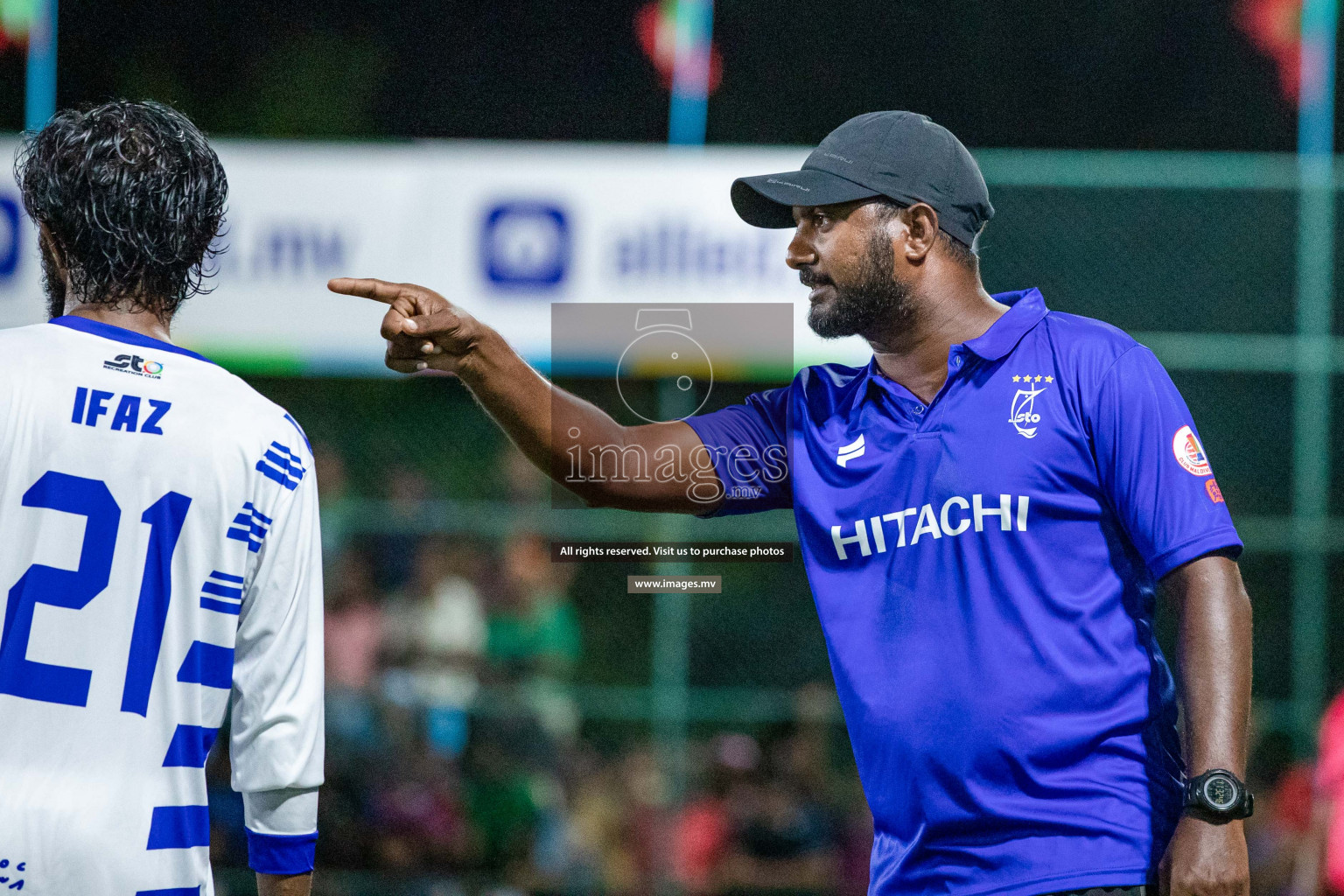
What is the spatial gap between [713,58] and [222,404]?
5049mm

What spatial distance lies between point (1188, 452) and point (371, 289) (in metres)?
1.39

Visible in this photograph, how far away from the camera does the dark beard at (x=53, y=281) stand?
1.79 metres

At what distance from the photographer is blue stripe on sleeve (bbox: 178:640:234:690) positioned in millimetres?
1676

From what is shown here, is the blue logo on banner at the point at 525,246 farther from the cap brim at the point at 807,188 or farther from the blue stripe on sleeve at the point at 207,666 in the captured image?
the blue stripe on sleeve at the point at 207,666

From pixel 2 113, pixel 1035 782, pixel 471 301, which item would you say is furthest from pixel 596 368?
pixel 1035 782

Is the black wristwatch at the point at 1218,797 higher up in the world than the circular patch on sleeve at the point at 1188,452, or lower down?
lower down

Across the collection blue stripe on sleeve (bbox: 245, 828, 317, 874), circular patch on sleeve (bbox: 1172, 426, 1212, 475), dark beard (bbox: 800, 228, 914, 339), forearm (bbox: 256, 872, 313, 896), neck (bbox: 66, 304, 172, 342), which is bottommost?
forearm (bbox: 256, 872, 313, 896)

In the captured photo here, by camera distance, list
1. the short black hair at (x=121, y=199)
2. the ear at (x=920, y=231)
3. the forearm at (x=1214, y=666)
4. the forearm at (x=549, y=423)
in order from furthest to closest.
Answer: the ear at (x=920, y=231)
the forearm at (x=549, y=423)
the forearm at (x=1214, y=666)
the short black hair at (x=121, y=199)

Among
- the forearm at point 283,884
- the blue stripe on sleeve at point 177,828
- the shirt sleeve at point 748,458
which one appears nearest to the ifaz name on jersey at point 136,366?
the blue stripe on sleeve at point 177,828

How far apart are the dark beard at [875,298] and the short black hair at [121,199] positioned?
115cm

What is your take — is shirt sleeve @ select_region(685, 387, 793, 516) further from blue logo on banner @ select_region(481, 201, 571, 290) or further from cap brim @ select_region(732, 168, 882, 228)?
blue logo on banner @ select_region(481, 201, 571, 290)

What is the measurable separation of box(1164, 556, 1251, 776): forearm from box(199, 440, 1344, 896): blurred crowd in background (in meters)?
3.59

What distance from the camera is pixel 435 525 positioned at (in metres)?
5.99

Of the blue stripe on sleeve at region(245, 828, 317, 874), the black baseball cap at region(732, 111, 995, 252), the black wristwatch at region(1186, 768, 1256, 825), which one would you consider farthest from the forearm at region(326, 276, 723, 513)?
the black wristwatch at region(1186, 768, 1256, 825)
